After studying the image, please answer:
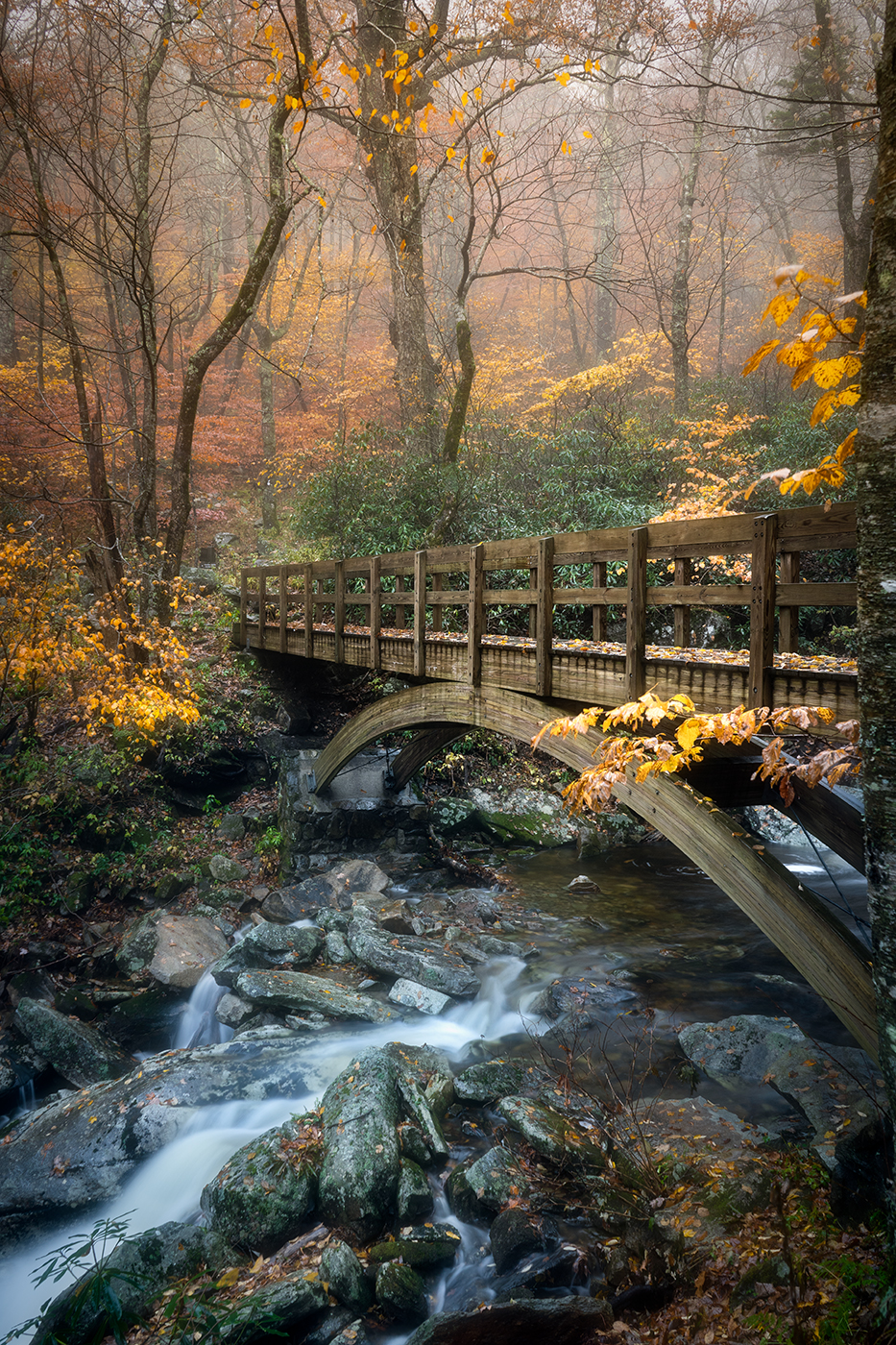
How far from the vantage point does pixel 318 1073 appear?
19.6ft

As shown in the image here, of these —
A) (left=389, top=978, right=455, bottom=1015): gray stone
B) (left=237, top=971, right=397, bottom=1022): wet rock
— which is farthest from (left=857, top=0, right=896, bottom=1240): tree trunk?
(left=237, top=971, right=397, bottom=1022): wet rock

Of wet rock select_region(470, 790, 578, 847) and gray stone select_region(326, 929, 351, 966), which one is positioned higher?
wet rock select_region(470, 790, 578, 847)

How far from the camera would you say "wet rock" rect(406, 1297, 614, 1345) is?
3111 mm

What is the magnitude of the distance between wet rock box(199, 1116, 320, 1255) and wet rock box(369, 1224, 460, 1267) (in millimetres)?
530

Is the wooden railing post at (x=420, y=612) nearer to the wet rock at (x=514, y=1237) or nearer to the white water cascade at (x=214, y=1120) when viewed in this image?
the white water cascade at (x=214, y=1120)

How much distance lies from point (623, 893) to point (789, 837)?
3.21 meters

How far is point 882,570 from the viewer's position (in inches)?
101

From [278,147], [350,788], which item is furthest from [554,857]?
[278,147]

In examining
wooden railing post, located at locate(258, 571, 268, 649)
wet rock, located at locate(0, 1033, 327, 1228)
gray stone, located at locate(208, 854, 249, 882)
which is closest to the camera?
wet rock, located at locate(0, 1033, 327, 1228)

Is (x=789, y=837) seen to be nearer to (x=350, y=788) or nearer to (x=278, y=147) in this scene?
(x=350, y=788)

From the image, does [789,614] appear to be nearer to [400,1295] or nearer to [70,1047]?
[400,1295]

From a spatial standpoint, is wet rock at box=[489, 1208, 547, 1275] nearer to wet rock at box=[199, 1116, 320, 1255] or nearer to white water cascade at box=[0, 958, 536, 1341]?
white water cascade at box=[0, 958, 536, 1341]

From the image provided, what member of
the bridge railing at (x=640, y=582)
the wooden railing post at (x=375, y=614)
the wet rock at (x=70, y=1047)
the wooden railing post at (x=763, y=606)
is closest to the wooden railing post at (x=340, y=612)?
the bridge railing at (x=640, y=582)

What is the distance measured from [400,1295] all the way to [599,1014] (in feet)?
11.0
